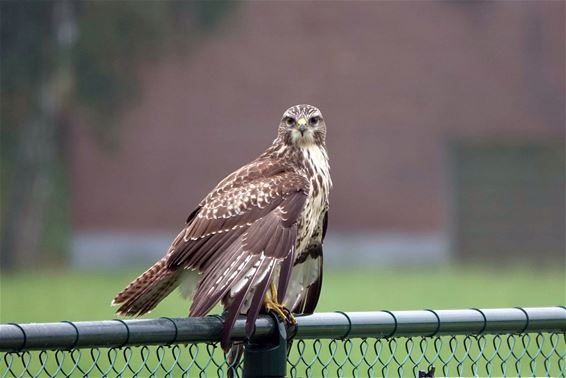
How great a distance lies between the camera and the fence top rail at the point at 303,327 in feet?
12.3

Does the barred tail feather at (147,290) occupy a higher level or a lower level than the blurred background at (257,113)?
lower

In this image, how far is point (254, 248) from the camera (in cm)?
516

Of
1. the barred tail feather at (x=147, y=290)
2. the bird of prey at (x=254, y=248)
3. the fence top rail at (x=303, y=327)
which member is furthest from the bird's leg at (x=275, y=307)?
the barred tail feather at (x=147, y=290)

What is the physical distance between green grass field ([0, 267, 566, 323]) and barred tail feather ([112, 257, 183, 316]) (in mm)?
13883

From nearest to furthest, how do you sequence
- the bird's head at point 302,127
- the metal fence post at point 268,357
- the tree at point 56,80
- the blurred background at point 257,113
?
the metal fence post at point 268,357, the bird's head at point 302,127, the tree at point 56,80, the blurred background at point 257,113

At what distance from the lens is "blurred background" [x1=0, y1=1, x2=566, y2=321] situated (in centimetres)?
3356

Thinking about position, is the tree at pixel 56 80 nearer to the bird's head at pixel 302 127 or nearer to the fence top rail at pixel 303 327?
the bird's head at pixel 302 127

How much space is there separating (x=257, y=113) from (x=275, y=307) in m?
29.7

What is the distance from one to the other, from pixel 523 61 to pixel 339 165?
6551mm

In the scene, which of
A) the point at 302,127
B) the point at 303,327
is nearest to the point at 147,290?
the point at 303,327

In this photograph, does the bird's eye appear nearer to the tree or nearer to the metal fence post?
the metal fence post

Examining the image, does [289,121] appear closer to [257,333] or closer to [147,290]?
[147,290]

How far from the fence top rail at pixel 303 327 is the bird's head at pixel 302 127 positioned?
189cm

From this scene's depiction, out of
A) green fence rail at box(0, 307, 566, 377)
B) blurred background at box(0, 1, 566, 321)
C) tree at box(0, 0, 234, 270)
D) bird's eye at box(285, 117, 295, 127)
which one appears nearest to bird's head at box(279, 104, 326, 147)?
bird's eye at box(285, 117, 295, 127)
